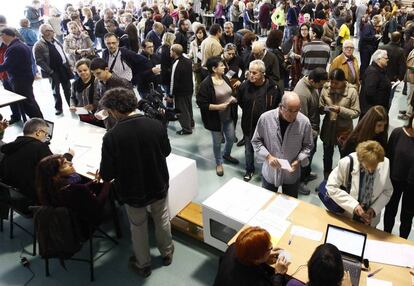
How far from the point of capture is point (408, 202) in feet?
9.42

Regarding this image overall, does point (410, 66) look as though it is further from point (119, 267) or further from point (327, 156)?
point (119, 267)

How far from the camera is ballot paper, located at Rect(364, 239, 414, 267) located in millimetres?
2225

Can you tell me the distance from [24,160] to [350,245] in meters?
2.64

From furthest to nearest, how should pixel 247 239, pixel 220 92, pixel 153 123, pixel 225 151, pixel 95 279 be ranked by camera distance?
pixel 225 151
pixel 220 92
pixel 95 279
pixel 153 123
pixel 247 239

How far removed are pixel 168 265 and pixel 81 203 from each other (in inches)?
37.0

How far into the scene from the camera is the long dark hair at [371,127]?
2869 mm

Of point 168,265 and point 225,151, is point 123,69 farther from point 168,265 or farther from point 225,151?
point 168,265

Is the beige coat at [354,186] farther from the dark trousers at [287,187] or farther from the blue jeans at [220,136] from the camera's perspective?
the blue jeans at [220,136]

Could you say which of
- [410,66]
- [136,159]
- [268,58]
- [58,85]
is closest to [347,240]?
[136,159]

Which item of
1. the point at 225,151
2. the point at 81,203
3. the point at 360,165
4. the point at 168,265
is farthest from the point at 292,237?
the point at 225,151

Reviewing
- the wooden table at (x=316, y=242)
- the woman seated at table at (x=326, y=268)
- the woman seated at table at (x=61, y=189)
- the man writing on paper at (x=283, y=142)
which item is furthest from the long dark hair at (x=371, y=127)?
the woman seated at table at (x=61, y=189)

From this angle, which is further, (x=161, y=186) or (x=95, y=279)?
(x=95, y=279)

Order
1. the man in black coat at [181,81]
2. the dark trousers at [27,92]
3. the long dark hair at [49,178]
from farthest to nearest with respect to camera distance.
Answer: the dark trousers at [27,92]
the man in black coat at [181,81]
the long dark hair at [49,178]

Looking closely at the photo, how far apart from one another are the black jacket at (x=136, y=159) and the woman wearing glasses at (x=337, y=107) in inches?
73.5
